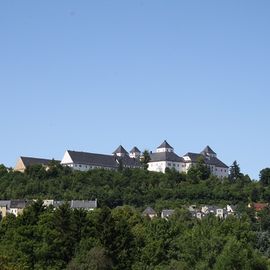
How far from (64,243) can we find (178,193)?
75714 millimetres

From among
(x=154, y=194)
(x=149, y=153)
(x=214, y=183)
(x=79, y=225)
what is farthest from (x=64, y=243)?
(x=149, y=153)

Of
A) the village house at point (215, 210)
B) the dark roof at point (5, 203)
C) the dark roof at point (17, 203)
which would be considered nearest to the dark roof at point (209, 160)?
the village house at point (215, 210)

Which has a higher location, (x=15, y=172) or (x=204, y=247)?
(x=15, y=172)

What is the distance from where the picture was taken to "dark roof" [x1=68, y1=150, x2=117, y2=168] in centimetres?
15262

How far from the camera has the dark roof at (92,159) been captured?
15262cm

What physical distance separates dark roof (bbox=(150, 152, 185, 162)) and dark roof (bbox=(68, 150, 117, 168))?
9.43m

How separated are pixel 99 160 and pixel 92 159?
156 cm

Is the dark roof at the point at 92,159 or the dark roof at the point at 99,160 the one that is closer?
the dark roof at the point at 92,159

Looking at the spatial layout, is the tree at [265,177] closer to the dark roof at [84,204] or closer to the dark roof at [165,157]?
the dark roof at [165,157]

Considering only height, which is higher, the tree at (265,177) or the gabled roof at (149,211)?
the tree at (265,177)

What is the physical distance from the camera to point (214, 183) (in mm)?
134125

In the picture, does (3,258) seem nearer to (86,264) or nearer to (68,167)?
(86,264)

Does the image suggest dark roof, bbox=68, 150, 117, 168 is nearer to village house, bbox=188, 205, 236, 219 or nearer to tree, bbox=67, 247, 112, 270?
village house, bbox=188, 205, 236, 219

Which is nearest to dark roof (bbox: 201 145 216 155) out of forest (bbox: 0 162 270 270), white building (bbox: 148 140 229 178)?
white building (bbox: 148 140 229 178)
